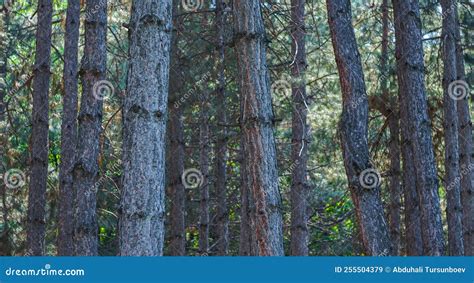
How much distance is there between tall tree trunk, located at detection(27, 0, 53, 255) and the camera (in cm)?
1333

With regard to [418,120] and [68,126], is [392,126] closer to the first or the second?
[418,120]

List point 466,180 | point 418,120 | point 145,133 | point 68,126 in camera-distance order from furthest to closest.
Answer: point 466,180
point 68,126
point 418,120
point 145,133

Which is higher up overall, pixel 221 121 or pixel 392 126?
pixel 221 121

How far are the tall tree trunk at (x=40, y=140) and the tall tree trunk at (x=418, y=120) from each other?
558 cm

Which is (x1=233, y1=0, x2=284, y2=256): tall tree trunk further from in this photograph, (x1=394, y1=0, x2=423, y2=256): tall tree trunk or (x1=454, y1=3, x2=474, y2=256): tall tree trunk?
(x1=454, y1=3, x2=474, y2=256): tall tree trunk

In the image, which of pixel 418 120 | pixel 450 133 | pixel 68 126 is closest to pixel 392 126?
pixel 450 133

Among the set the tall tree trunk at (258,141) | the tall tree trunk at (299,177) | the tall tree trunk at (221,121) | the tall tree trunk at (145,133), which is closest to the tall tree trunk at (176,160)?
the tall tree trunk at (221,121)

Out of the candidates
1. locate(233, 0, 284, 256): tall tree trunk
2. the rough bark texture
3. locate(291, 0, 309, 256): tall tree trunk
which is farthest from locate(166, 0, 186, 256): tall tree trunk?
locate(233, 0, 284, 256): tall tree trunk

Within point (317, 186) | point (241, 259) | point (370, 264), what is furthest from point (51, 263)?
point (317, 186)

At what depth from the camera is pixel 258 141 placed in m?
8.89

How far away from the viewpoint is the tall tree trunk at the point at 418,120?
481 inches

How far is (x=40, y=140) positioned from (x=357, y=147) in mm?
5620

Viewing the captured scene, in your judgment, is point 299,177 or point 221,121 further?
A: point 221,121

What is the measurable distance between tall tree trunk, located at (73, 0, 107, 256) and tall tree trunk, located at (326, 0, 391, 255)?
3179 mm
